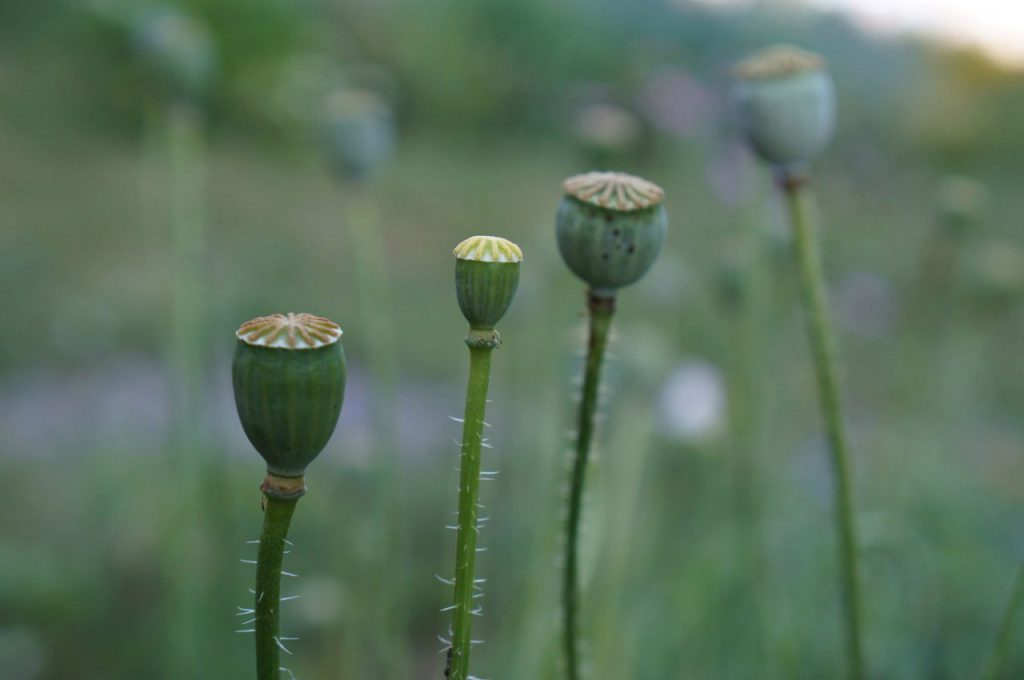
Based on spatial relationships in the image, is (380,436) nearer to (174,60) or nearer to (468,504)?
(174,60)

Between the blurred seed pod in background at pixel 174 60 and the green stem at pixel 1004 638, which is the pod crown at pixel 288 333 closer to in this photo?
the green stem at pixel 1004 638

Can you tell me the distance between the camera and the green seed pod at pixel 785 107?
2.69ft

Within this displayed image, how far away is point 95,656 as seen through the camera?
5.81 feet

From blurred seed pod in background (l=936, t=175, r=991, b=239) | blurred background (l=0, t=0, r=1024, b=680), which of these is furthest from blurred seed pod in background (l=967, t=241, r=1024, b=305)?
blurred seed pod in background (l=936, t=175, r=991, b=239)

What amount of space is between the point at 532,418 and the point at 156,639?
0.95 m

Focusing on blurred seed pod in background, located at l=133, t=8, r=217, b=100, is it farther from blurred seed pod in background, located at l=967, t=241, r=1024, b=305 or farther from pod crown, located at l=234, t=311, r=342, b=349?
blurred seed pod in background, located at l=967, t=241, r=1024, b=305

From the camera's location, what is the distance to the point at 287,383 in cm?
45

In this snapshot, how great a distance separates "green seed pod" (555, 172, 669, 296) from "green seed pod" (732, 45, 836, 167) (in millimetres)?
258

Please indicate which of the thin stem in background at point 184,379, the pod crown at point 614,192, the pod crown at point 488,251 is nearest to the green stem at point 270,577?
the pod crown at point 488,251

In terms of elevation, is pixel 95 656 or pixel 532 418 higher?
pixel 532 418

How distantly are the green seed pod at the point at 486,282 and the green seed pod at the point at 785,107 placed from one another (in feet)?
1.36

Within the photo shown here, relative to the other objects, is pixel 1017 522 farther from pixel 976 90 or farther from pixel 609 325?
pixel 976 90

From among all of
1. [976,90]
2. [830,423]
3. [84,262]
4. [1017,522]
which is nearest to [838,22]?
[976,90]

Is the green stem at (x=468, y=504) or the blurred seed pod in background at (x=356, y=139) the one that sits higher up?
the blurred seed pod in background at (x=356, y=139)
